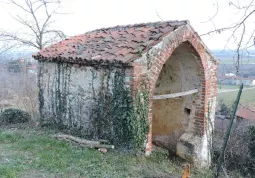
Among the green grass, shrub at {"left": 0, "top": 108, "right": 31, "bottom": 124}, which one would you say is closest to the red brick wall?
the green grass

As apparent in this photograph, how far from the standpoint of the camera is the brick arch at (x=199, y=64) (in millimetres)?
6293

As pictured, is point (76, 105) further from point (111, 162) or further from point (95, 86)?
point (111, 162)

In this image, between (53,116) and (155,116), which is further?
(155,116)

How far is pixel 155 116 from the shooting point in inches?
362

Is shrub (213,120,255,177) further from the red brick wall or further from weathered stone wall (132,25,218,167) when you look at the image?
the red brick wall

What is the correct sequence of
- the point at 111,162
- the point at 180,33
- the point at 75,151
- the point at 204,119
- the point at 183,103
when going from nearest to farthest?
the point at 111,162 → the point at 75,151 → the point at 180,33 → the point at 204,119 → the point at 183,103

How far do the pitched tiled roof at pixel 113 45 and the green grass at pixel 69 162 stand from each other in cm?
215

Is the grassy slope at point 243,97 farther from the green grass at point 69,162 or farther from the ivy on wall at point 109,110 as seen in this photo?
the ivy on wall at point 109,110

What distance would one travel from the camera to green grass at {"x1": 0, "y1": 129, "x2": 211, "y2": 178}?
506cm

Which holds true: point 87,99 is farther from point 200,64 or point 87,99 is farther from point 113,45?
point 200,64

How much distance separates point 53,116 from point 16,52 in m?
7.62

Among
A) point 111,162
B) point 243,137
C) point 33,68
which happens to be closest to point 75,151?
point 111,162

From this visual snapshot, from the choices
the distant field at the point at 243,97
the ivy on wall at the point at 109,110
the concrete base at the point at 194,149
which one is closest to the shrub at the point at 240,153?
the concrete base at the point at 194,149

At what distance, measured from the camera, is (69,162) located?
18.1 feet
